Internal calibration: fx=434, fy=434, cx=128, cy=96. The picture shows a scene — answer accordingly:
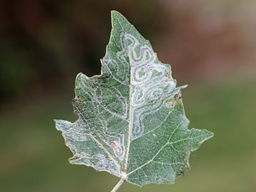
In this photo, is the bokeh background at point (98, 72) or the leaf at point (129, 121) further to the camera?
the bokeh background at point (98, 72)

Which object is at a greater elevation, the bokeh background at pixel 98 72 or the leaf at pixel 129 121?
the bokeh background at pixel 98 72

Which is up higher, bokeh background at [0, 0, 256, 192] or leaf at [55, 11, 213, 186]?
bokeh background at [0, 0, 256, 192]

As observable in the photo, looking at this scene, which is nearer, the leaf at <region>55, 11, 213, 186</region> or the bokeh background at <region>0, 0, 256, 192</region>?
the leaf at <region>55, 11, 213, 186</region>

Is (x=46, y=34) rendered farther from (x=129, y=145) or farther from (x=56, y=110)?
(x=129, y=145)

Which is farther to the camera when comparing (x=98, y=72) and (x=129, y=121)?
(x=98, y=72)

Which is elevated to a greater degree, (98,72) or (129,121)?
(98,72)
